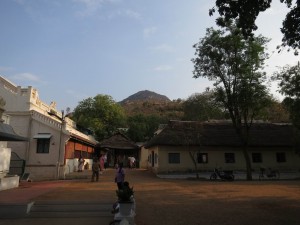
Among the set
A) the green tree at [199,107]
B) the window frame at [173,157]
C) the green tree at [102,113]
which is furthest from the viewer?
the green tree at [199,107]

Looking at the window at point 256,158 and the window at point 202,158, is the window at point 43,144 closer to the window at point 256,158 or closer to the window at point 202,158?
the window at point 202,158

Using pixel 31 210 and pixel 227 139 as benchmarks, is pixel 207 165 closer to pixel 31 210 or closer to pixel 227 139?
pixel 227 139

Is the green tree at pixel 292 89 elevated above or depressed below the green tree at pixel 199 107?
below

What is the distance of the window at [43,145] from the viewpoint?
2450 cm

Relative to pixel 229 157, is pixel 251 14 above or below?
above

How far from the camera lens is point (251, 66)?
24672mm

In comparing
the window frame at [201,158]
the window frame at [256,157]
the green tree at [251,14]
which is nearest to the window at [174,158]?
the window frame at [201,158]

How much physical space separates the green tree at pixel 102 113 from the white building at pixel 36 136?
2276 centimetres

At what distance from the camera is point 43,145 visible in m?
24.6

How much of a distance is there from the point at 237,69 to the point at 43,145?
17.1 meters

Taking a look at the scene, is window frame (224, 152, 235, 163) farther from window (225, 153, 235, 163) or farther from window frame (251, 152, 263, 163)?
window frame (251, 152, 263, 163)

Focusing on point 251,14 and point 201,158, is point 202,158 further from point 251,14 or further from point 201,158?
point 251,14

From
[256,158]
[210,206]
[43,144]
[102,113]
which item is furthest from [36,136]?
[102,113]

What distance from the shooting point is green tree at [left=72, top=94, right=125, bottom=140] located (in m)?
48.9
